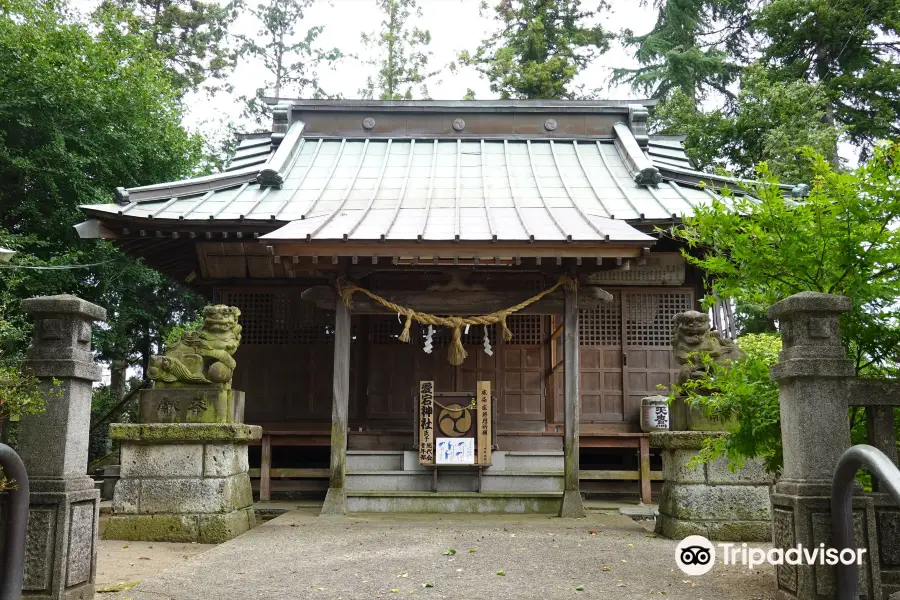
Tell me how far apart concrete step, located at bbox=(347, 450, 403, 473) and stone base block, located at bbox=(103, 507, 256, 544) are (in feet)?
9.98

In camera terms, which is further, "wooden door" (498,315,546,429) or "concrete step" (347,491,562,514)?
"wooden door" (498,315,546,429)

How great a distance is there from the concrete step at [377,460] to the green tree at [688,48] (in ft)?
54.7

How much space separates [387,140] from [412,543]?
8769 millimetres

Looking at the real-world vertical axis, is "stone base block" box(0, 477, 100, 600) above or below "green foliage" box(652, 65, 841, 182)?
below

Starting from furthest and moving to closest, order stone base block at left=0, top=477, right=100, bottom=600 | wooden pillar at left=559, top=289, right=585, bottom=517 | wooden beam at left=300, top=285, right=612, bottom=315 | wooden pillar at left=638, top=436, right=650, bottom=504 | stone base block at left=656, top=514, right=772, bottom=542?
wooden pillar at left=638, top=436, right=650, bottom=504 < wooden beam at left=300, top=285, right=612, bottom=315 < wooden pillar at left=559, top=289, right=585, bottom=517 < stone base block at left=656, top=514, right=772, bottom=542 < stone base block at left=0, top=477, right=100, bottom=600

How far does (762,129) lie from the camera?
16922 millimetres

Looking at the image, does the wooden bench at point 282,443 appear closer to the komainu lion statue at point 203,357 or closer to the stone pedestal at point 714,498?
the komainu lion statue at point 203,357

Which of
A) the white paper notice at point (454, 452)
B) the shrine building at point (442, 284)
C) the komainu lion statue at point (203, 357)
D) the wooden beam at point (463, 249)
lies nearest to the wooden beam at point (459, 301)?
the shrine building at point (442, 284)

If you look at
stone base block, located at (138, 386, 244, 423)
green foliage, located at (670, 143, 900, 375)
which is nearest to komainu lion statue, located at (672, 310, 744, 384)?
green foliage, located at (670, 143, 900, 375)

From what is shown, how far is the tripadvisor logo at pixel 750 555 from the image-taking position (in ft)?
13.1

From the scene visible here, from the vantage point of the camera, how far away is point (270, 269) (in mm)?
11727

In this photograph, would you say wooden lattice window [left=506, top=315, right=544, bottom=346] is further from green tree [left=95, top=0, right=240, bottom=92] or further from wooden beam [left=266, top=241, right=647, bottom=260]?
green tree [left=95, top=0, right=240, bottom=92]

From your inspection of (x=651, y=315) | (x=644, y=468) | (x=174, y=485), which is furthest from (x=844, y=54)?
(x=174, y=485)

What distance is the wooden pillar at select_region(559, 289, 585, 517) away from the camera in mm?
8727
